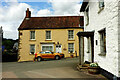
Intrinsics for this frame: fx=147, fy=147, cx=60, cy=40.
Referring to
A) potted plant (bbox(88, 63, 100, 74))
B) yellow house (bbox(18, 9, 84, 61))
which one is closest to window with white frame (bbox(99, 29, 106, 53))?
potted plant (bbox(88, 63, 100, 74))

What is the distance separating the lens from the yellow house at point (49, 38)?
25.8 metres

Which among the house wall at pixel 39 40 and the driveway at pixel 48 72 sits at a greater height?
the house wall at pixel 39 40

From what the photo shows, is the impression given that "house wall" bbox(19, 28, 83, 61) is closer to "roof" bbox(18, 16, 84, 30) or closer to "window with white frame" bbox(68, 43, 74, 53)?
"window with white frame" bbox(68, 43, 74, 53)

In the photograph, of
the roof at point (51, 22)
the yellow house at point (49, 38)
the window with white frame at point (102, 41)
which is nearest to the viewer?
the window with white frame at point (102, 41)

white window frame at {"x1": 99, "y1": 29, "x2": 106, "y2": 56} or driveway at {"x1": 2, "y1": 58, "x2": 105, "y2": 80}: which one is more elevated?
white window frame at {"x1": 99, "y1": 29, "x2": 106, "y2": 56}

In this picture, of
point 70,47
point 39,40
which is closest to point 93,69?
point 70,47

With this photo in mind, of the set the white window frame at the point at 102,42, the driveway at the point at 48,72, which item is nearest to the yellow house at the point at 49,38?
the driveway at the point at 48,72

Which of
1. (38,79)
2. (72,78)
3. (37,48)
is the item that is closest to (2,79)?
(38,79)

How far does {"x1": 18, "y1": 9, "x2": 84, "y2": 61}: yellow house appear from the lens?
25828mm

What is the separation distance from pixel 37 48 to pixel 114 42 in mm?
20653

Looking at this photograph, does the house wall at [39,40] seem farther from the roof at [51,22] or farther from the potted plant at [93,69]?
the potted plant at [93,69]

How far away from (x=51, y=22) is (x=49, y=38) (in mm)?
3096

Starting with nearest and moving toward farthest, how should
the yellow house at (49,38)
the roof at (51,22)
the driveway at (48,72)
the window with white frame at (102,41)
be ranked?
the driveway at (48,72) < the window with white frame at (102,41) < the yellow house at (49,38) < the roof at (51,22)

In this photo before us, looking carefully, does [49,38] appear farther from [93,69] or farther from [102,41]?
[93,69]
